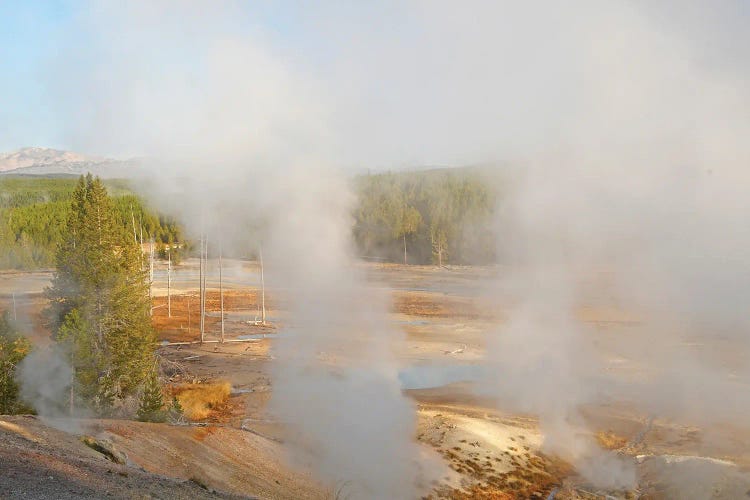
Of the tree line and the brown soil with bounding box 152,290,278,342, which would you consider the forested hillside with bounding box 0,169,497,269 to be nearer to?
the brown soil with bounding box 152,290,278,342

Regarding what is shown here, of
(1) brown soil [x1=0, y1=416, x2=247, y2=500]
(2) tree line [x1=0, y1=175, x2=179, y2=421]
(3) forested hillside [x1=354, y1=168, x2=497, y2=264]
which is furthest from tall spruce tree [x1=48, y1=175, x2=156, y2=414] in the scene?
(3) forested hillside [x1=354, y1=168, x2=497, y2=264]

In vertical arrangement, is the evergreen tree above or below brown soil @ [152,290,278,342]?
above

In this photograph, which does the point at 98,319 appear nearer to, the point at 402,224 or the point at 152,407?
the point at 152,407

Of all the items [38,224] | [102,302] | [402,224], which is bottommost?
[102,302]

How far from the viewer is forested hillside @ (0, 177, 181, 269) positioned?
58375 millimetres

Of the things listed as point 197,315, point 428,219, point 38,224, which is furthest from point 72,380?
point 38,224

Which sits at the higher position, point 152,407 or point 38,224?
point 38,224

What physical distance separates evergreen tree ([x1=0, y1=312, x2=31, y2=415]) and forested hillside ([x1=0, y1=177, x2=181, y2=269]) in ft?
69.4

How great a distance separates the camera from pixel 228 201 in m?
23.4

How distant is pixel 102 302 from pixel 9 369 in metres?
4.98

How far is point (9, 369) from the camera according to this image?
19.9 metres

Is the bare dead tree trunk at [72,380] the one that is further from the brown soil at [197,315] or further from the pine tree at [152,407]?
the brown soil at [197,315]

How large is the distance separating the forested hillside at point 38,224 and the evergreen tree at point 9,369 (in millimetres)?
21154

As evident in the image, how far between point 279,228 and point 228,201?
2.54 meters
